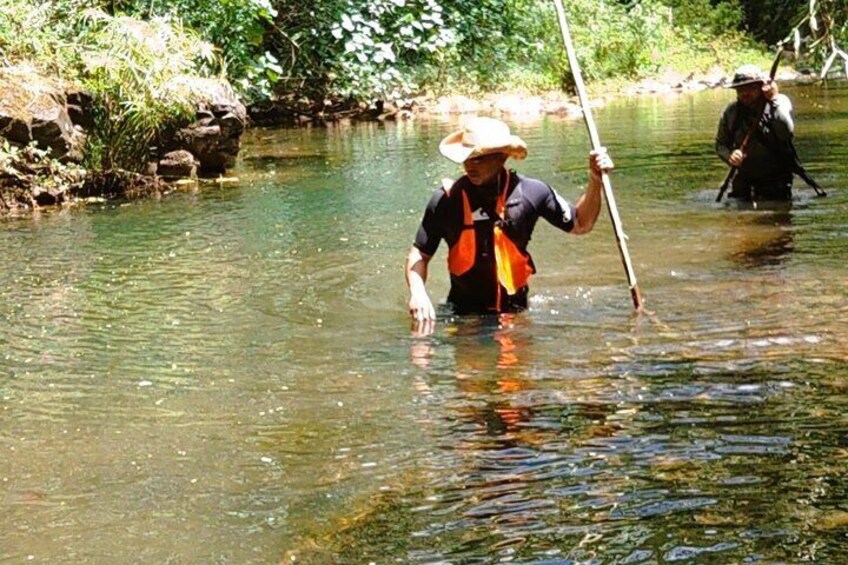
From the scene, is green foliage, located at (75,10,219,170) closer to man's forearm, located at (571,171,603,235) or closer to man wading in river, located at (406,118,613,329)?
man wading in river, located at (406,118,613,329)

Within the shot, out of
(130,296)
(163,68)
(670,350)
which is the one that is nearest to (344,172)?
(163,68)

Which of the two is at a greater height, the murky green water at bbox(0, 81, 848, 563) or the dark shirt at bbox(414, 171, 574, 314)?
the dark shirt at bbox(414, 171, 574, 314)

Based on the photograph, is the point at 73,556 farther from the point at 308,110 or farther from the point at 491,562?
the point at 308,110

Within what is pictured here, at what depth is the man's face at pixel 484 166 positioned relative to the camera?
651cm

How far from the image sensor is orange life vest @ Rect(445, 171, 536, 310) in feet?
22.0

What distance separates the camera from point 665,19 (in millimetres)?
37469

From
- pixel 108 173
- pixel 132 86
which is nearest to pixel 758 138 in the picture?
pixel 132 86

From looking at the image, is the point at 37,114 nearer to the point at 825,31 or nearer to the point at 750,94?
the point at 750,94

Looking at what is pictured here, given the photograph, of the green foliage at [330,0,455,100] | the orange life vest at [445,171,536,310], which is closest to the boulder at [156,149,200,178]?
the green foliage at [330,0,455,100]

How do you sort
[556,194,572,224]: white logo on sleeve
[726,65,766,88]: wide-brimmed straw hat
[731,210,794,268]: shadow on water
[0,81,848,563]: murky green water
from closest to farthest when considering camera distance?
[0,81,848,563]: murky green water
[556,194,572,224]: white logo on sleeve
[731,210,794,268]: shadow on water
[726,65,766,88]: wide-brimmed straw hat

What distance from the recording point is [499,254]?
6.77 meters

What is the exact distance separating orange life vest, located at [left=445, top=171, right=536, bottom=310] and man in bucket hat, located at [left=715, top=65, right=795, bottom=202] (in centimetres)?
432

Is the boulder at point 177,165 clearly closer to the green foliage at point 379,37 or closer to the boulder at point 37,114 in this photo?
→ the boulder at point 37,114

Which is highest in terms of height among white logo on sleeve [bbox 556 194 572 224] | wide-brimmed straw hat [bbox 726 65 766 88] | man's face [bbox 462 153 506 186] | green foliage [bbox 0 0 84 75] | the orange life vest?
green foliage [bbox 0 0 84 75]
